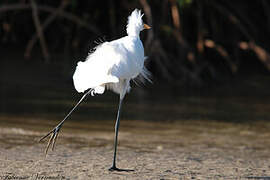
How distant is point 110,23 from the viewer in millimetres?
10797

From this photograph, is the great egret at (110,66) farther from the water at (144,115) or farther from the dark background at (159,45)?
the dark background at (159,45)

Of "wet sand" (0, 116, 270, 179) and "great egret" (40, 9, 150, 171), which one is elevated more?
"great egret" (40, 9, 150, 171)

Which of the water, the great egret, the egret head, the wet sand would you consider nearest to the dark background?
the water

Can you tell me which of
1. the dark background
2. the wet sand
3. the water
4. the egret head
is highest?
the dark background

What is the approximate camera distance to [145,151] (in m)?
5.57

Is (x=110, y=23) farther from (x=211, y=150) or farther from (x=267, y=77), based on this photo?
(x=211, y=150)

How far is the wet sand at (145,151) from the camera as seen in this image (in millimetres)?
4270

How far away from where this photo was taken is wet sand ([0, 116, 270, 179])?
4270mm

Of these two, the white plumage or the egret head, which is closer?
the white plumage

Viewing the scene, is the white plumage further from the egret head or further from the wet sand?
the wet sand

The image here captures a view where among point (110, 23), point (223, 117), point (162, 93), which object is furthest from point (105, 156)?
point (110, 23)

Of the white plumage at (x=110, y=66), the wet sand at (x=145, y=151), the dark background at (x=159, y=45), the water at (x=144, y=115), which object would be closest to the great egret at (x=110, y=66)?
the white plumage at (x=110, y=66)

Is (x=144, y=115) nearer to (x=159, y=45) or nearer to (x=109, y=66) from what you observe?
(x=159, y=45)

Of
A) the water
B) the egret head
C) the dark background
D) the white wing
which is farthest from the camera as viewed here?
the dark background
